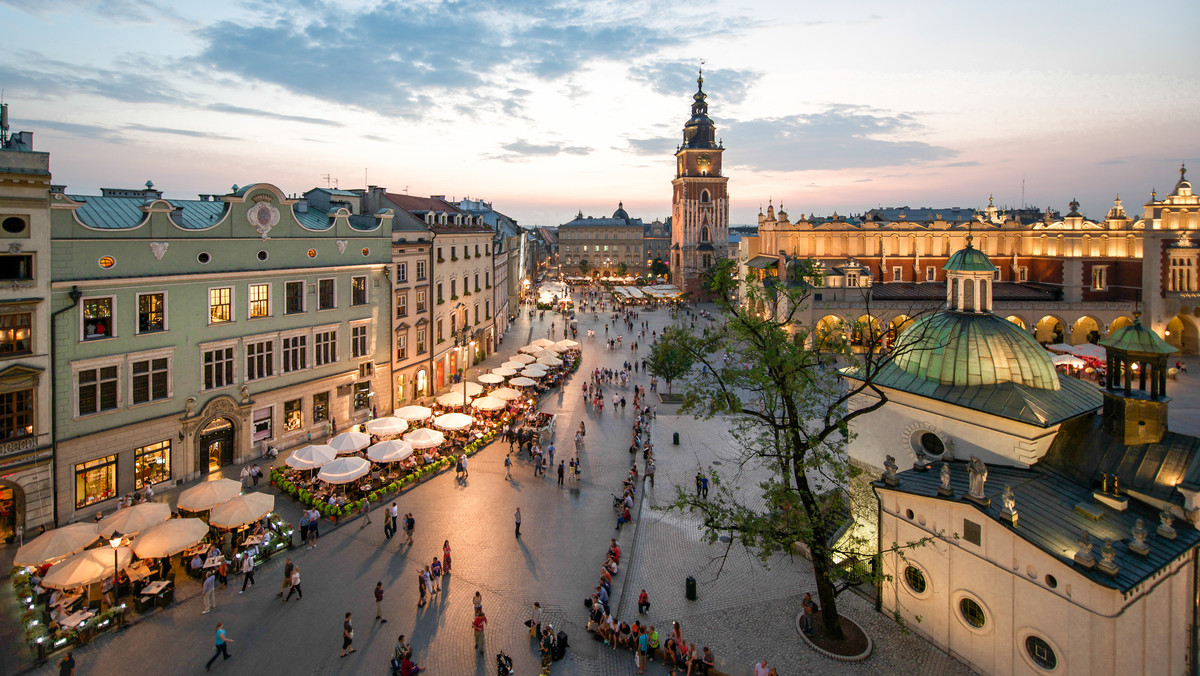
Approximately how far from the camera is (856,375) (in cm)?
2045

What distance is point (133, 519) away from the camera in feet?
62.3

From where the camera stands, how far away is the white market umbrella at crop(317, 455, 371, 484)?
23625 mm

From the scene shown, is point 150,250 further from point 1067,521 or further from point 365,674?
point 1067,521

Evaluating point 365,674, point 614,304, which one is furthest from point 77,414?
point 614,304

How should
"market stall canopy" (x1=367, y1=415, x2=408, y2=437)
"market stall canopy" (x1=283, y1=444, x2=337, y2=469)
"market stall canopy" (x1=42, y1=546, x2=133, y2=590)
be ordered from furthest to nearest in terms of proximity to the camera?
"market stall canopy" (x1=367, y1=415, x2=408, y2=437)
"market stall canopy" (x1=283, y1=444, x2=337, y2=469)
"market stall canopy" (x1=42, y1=546, x2=133, y2=590)

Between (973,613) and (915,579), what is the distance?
5.25ft

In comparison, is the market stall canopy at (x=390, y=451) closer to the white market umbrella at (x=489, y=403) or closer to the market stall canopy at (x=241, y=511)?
the market stall canopy at (x=241, y=511)

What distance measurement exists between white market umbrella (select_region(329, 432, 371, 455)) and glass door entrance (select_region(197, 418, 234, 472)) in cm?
495

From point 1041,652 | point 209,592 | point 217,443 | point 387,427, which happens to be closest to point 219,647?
point 209,592

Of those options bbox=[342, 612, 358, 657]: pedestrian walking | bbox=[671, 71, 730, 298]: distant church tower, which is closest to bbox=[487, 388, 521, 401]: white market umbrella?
bbox=[342, 612, 358, 657]: pedestrian walking

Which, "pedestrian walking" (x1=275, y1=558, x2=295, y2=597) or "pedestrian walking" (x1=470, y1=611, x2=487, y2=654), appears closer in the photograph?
"pedestrian walking" (x1=470, y1=611, x2=487, y2=654)

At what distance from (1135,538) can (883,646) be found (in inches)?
253

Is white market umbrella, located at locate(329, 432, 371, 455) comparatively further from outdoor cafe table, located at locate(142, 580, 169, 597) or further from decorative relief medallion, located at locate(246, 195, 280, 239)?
decorative relief medallion, located at locate(246, 195, 280, 239)

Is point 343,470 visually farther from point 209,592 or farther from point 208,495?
point 209,592
